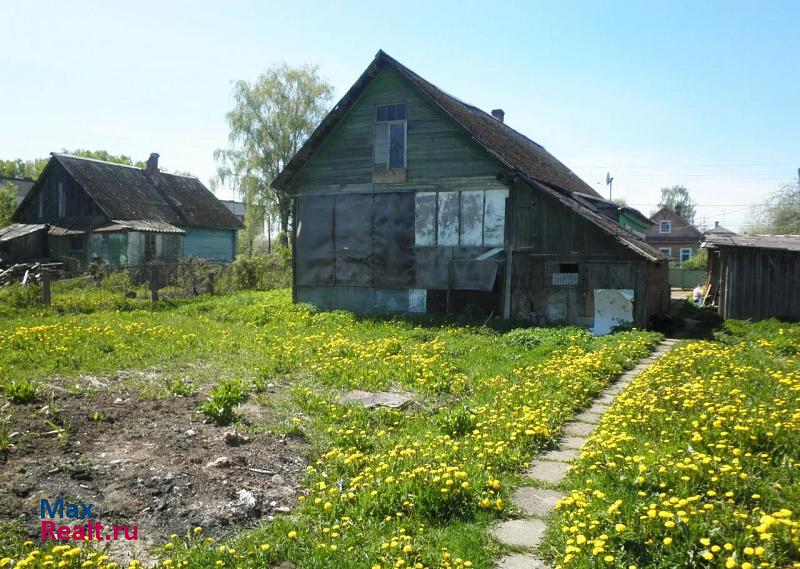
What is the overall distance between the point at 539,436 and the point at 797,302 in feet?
47.8

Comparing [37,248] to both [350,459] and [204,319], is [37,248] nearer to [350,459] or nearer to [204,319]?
[204,319]

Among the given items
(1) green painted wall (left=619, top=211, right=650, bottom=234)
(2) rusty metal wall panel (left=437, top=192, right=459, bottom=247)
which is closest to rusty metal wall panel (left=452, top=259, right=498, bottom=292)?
(2) rusty metal wall panel (left=437, top=192, right=459, bottom=247)

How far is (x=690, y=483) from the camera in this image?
5324 millimetres

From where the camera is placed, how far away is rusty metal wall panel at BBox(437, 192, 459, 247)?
1983cm

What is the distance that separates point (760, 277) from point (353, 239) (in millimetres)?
13151

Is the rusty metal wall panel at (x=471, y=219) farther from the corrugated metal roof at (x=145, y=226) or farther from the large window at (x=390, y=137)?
the corrugated metal roof at (x=145, y=226)

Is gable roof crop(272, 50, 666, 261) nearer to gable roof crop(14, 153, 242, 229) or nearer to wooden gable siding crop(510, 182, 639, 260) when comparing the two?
wooden gable siding crop(510, 182, 639, 260)

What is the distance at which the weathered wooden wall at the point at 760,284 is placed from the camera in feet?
58.7

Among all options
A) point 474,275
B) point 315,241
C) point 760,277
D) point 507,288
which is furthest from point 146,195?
point 760,277

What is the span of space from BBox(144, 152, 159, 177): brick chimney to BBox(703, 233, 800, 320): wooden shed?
35368 millimetres

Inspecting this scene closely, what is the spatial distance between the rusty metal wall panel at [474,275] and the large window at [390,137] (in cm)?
395

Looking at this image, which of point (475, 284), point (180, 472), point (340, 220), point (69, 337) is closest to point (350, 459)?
point (180, 472)

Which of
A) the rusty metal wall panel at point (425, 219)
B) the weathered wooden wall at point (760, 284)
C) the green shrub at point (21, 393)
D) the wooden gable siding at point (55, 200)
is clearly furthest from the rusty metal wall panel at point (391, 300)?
the wooden gable siding at point (55, 200)

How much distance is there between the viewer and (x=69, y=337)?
1377cm
